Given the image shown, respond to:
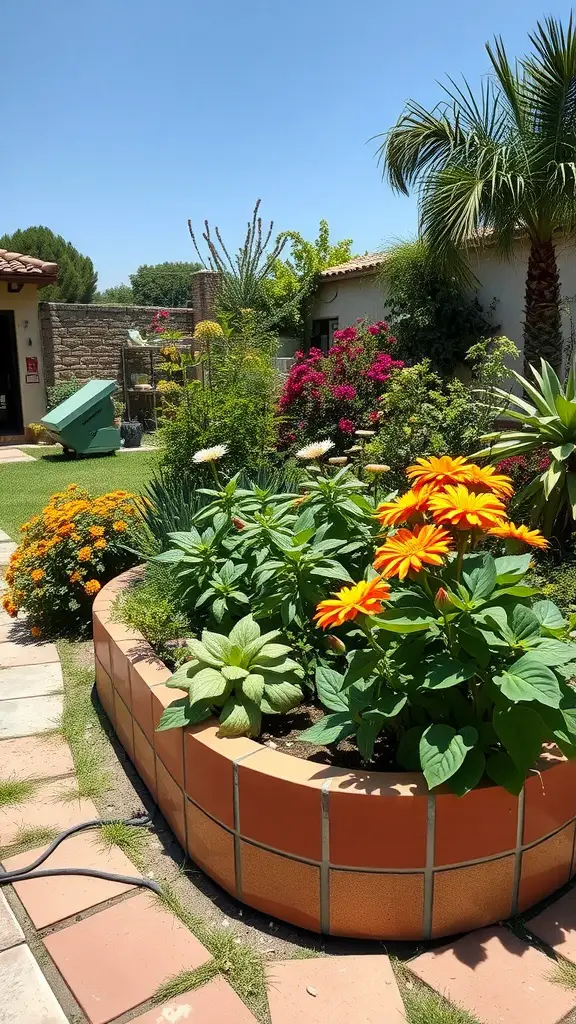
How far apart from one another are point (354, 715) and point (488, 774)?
344 mm

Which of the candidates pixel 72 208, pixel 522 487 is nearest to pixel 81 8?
pixel 522 487

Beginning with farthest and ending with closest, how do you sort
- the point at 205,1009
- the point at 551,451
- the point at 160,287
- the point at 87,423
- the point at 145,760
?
the point at 160,287
the point at 87,423
the point at 551,451
the point at 145,760
the point at 205,1009

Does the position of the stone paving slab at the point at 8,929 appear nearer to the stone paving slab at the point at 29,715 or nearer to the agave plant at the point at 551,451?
the stone paving slab at the point at 29,715

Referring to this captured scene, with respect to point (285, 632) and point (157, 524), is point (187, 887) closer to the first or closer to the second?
point (285, 632)

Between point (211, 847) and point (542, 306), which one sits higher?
point (542, 306)

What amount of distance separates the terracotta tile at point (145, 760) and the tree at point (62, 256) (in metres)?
36.3

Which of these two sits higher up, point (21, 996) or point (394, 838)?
point (394, 838)

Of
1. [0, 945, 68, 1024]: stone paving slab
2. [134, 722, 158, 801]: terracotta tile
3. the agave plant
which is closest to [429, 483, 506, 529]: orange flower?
[134, 722, 158, 801]: terracotta tile

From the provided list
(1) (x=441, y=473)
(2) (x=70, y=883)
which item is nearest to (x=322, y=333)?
(1) (x=441, y=473)

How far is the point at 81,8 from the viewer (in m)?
5.45

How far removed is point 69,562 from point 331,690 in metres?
2.35

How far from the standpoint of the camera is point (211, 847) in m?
1.92

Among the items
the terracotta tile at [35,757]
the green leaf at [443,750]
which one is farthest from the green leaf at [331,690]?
the terracotta tile at [35,757]

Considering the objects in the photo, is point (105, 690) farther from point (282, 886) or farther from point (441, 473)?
point (441, 473)
